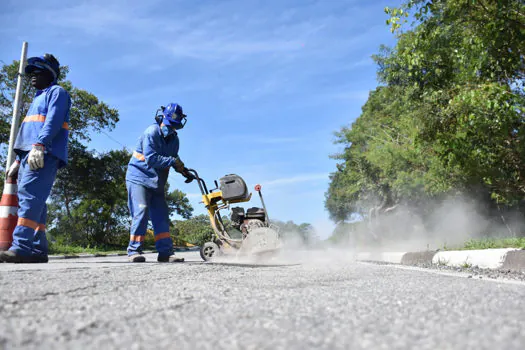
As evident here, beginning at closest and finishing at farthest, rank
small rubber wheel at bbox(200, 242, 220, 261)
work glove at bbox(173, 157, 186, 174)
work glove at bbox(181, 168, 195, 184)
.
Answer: work glove at bbox(173, 157, 186, 174)
work glove at bbox(181, 168, 195, 184)
small rubber wheel at bbox(200, 242, 220, 261)

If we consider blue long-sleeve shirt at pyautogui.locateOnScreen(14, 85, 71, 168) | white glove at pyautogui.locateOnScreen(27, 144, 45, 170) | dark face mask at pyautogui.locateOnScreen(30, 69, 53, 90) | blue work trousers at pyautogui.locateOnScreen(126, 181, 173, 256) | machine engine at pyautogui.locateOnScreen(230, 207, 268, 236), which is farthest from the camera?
machine engine at pyautogui.locateOnScreen(230, 207, 268, 236)

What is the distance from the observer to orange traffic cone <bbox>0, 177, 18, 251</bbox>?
5109mm

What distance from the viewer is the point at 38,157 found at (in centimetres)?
436

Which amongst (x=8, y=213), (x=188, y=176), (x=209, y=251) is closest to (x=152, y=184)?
(x=188, y=176)

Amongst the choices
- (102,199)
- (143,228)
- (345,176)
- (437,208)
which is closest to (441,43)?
(143,228)

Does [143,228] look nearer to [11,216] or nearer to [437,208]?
[11,216]

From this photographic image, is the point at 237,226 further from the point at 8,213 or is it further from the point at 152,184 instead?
the point at 8,213

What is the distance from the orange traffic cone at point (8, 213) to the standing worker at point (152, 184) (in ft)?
4.51

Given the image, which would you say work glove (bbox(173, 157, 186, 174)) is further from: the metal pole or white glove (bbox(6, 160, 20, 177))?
the metal pole

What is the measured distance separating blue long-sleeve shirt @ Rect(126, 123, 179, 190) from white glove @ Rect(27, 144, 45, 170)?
150 cm

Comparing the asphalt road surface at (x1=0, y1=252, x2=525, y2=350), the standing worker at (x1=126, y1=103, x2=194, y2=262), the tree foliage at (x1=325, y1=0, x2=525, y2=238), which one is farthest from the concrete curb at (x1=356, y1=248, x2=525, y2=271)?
the standing worker at (x1=126, y1=103, x2=194, y2=262)

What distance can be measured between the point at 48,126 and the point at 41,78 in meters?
0.93

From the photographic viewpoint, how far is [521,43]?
23.2 ft

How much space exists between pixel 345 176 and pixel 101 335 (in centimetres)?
3498
